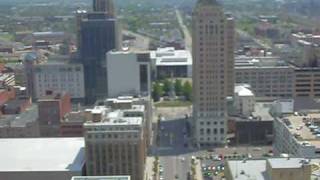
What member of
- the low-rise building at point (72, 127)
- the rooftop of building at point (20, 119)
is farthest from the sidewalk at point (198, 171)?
the rooftop of building at point (20, 119)

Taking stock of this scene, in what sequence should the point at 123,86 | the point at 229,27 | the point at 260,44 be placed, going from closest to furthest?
the point at 123,86 → the point at 229,27 → the point at 260,44

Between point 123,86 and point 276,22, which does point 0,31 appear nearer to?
point 276,22

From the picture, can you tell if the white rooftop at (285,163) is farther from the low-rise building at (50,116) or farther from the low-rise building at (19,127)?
the low-rise building at (19,127)

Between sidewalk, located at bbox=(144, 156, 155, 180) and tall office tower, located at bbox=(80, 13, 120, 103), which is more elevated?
tall office tower, located at bbox=(80, 13, 120, 103)

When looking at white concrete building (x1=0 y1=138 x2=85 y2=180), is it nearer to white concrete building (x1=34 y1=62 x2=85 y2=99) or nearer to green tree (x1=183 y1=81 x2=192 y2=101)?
white concrete building (x1=34 y1=62 x2=85 y2=99)

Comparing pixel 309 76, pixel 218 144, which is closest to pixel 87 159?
pixel 218 144

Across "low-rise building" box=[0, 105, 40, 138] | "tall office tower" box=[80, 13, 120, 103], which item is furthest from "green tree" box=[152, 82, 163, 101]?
"low-rise building" box=[0, 105, 40, 138]
